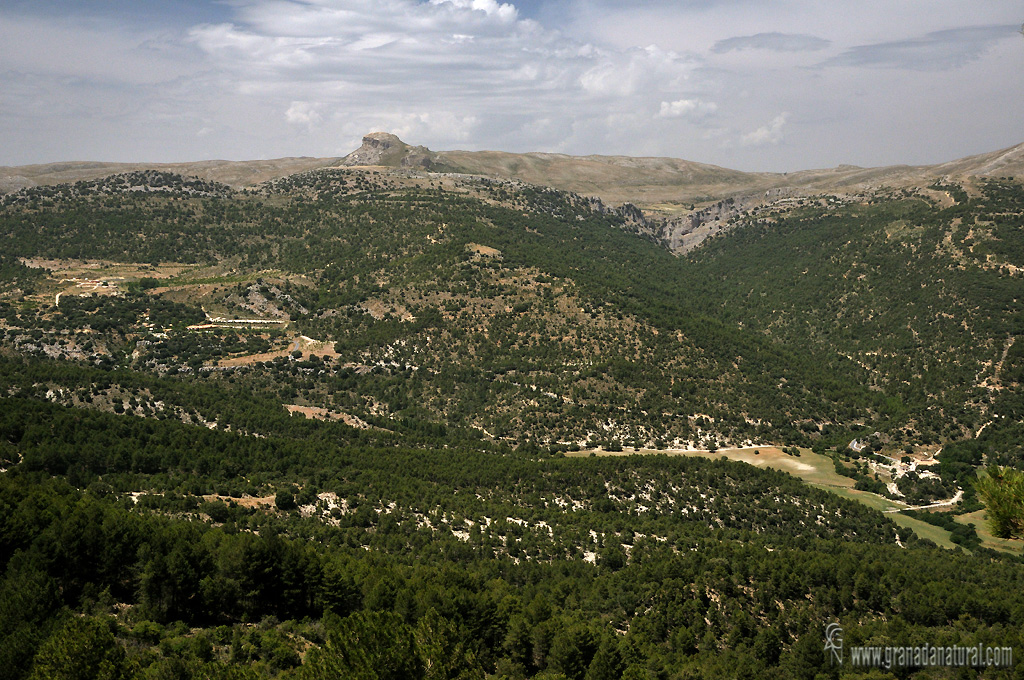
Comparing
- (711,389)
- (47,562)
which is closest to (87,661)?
(47,562)

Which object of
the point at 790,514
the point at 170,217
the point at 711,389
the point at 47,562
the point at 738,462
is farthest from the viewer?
the point at 170,217

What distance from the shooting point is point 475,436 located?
94.9 meters

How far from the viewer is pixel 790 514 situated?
72.4 m

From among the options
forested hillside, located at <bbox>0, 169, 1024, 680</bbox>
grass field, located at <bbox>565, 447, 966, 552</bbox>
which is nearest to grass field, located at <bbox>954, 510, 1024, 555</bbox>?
grass field, located at <bbox>565, 447, 966, 552</bbox>

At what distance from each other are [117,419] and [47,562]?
35075mm

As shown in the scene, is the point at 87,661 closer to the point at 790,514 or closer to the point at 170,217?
the point at 790,514

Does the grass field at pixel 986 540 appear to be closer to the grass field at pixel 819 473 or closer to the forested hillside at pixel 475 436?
the grass field at pixel 819 473

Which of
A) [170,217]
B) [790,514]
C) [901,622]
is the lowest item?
[790,514]
